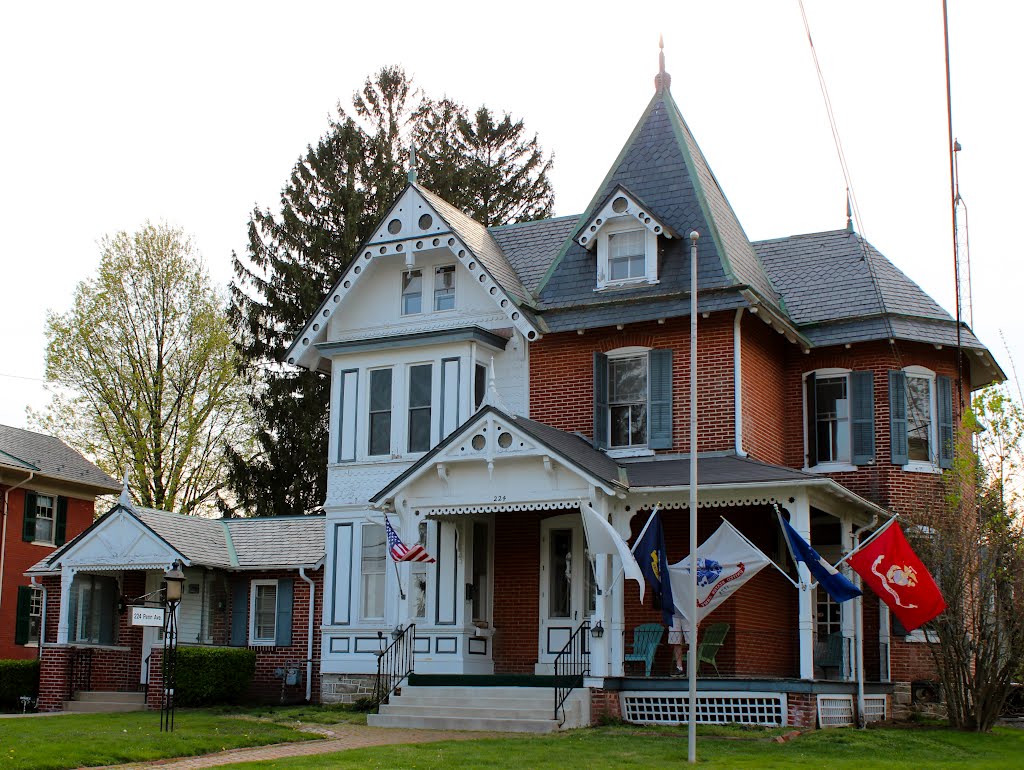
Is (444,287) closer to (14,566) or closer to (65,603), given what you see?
(65,603)

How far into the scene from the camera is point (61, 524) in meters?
37.5

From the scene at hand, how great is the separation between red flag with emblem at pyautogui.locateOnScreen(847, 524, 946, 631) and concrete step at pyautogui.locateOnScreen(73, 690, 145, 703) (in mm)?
15583

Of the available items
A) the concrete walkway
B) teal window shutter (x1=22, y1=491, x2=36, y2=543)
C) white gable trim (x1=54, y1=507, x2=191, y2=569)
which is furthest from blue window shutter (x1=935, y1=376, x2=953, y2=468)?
teal window shutter (x1=22, y1=491, x2=36, y2=543)

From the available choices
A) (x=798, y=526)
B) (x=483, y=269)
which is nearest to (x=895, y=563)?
(x=798, y=526)

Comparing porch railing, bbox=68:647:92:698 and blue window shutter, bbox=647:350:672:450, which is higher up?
blue window shutter, bbox=647:350:672:450

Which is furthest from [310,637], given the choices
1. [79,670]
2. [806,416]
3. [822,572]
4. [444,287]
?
[822,572]

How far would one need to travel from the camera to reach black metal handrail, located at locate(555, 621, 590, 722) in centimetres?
1995

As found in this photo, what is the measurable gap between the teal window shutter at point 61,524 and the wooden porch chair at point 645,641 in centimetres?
2143

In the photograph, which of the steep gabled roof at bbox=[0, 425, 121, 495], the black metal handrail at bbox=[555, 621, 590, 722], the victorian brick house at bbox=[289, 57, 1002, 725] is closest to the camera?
the black metal handrail at bbox=[555, 621, 590, 722]

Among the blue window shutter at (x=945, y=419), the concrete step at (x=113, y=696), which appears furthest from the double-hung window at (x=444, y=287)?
the concrete step at (x=113, y=696)

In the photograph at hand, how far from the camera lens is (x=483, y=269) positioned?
24.3 metres

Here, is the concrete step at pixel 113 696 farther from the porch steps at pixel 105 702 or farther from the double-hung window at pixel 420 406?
the double-hung window at pixel 420 406

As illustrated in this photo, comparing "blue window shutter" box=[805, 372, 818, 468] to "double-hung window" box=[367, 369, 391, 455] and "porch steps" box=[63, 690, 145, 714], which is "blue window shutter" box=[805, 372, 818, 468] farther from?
"porch steps" box=[63, 690, 145, 714]

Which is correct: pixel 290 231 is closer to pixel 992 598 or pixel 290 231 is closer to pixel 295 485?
pixel 295 485
